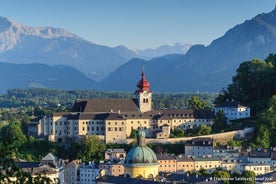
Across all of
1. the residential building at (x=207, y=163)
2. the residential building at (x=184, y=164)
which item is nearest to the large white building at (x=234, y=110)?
the residential building at (x=207, y=163)

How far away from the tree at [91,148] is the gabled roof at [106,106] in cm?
477

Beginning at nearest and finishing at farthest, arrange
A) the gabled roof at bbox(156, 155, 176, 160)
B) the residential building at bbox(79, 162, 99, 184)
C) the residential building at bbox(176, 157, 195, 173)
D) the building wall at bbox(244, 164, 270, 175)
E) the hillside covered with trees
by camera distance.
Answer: the building wall at bbox(244, 164, 270, 175) < the residential building at bbox(79, 162, 99, 184) < the residential building at bbox(176, 157, 195, 173) < the gabled roof at bbox(156, 155, 176, 160) < the hillside covered with trees

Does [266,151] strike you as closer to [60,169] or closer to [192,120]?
[192,120]

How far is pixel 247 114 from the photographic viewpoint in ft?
194

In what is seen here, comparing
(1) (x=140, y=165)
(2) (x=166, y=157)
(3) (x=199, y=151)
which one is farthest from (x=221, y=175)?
(3) (x=199, y=151)

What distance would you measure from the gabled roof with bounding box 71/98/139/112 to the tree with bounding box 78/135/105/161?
4.77 metres

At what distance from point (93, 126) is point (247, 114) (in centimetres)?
1284

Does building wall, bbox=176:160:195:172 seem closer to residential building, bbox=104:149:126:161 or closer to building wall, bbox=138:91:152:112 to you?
residential building, bbox=104:149:126:161

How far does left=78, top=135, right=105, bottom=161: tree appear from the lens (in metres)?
52.9

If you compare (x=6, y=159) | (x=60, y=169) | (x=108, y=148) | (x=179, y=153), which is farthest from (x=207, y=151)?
(x=6, y=159)

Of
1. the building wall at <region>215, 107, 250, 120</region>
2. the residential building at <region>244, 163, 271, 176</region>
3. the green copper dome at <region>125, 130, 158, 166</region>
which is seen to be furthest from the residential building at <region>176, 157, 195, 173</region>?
the building wall at <region>215, 107, 250, 120</region>

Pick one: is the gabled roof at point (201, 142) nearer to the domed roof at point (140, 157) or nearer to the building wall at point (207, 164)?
the building wall at point (207, 164)

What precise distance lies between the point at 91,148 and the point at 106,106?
651 centimetres

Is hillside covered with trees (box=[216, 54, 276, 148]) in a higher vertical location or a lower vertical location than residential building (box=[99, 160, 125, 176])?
higher
